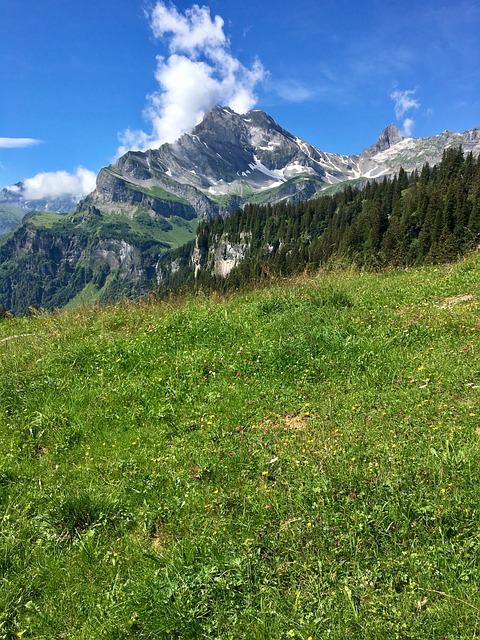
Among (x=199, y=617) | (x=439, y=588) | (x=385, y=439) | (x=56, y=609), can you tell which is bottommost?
(x=56, y=609)

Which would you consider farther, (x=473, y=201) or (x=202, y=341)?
(x=473, y=201)

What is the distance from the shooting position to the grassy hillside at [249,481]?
362 cm

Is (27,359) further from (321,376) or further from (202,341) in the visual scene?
(321,376)

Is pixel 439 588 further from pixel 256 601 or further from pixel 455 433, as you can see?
pixel 455 433

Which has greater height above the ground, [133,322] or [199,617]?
[133,322]

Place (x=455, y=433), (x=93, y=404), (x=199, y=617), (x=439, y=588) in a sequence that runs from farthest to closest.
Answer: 1. (x=93, y=404)
2. (x=455, y=433)
3. (x=199, y=617)
4. (x=439, y=588)

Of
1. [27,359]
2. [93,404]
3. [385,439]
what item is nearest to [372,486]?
[385,439]

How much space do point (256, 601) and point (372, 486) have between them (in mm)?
1760

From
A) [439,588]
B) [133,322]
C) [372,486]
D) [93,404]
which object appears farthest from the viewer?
[133,322]

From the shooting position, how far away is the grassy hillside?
3625 millimetres

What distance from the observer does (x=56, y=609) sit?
4027 millimetres

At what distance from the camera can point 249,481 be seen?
17.2 ft

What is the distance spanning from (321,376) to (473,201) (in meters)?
105

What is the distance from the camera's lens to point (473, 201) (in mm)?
93750
